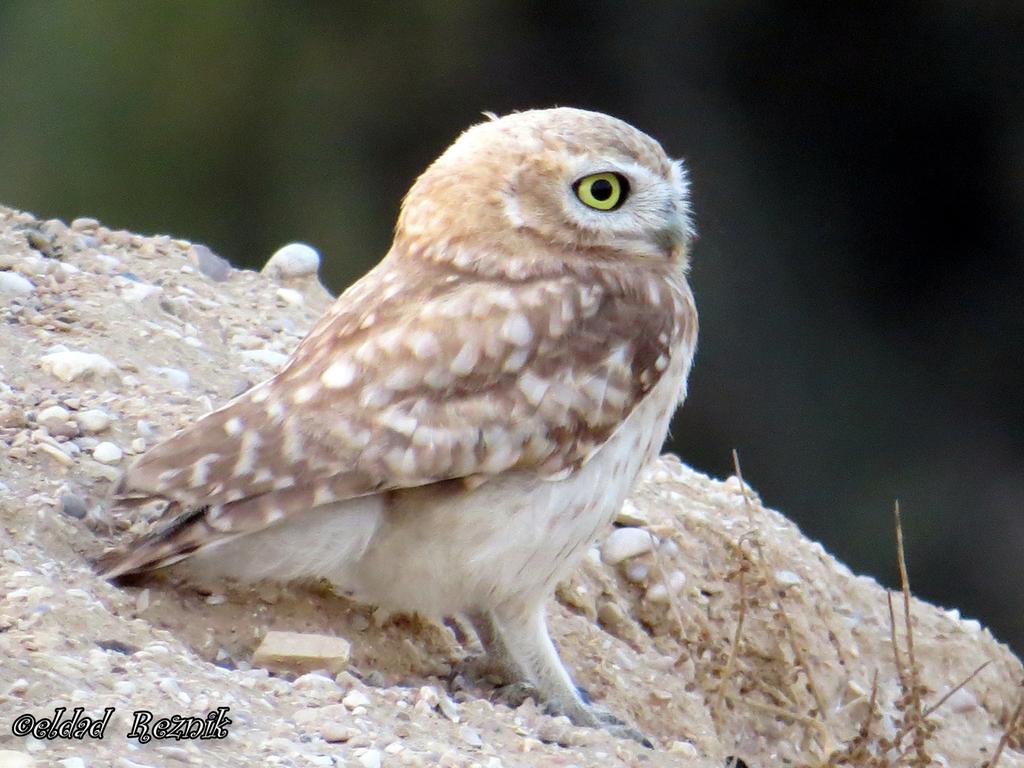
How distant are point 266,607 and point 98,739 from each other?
39.7 inches

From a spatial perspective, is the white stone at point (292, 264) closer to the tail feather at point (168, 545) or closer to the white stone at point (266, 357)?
→ the white stone at point (266, 357)

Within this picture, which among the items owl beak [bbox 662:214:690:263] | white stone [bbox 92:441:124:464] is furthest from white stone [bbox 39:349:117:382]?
owl beak [bbox 662:214:690:263]

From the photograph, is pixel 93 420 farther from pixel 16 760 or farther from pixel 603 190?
pixel 16 760

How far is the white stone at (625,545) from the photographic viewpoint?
4.82 m

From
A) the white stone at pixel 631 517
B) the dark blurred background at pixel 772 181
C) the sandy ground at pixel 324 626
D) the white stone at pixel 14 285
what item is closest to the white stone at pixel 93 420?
the sandy ground at pixel 324 626

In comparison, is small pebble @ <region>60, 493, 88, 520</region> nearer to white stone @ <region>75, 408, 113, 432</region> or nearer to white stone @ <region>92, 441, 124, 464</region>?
white stone @ <region>92, 441, 124, 464</region>

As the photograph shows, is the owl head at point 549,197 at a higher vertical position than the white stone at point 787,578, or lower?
higher

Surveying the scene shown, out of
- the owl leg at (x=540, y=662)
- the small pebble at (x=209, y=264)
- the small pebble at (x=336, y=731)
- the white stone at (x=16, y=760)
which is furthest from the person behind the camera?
the small pebble at (x=209, y=264)

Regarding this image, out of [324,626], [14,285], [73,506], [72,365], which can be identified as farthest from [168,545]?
[14,285]

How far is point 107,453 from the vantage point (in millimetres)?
4039

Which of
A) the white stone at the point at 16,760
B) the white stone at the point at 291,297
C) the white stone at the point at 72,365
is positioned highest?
the white stone at the point at 291,297

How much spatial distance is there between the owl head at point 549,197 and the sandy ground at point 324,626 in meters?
0.84

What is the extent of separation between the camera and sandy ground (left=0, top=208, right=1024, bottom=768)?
125 inches

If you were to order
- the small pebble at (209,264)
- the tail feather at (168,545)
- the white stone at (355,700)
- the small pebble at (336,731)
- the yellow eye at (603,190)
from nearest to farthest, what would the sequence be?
1. the small pebble at (336,731)
2. the white stone at (355,700)
3. the tail feather at (168,545)
4. the yellow eye at (603,190)
5. the small pebble at (209,264)
